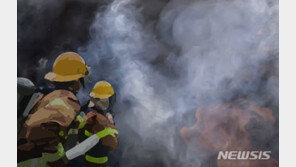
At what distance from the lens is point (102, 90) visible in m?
2.77

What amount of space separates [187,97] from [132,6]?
3.59 ft

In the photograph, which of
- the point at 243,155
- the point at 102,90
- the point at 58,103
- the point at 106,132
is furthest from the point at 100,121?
the point at 243,155

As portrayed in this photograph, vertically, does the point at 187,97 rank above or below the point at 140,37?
below

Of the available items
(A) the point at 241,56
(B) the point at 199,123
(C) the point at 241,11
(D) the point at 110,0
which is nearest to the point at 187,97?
(B) the point at 199,123

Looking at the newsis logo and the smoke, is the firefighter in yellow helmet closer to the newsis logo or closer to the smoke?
the smoke

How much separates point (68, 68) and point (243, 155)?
78.2 inches

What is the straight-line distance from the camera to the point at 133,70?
113 inches

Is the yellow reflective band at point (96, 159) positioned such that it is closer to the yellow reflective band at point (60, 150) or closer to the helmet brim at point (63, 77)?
the yellow reflective band at point (60, 150)

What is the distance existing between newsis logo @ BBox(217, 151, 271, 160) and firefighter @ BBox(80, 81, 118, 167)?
3.72ft

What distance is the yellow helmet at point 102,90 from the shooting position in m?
2.75

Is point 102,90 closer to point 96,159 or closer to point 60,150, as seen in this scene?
point 96,159

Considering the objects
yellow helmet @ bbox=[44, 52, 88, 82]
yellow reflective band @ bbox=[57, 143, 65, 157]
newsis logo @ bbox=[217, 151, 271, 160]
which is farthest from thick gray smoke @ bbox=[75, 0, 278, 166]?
yellow reflective band @ bbox=[57, 143, 65, 157]

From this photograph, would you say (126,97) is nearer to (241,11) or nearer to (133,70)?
(133,70)

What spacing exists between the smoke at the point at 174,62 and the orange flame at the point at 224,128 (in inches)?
2.9
